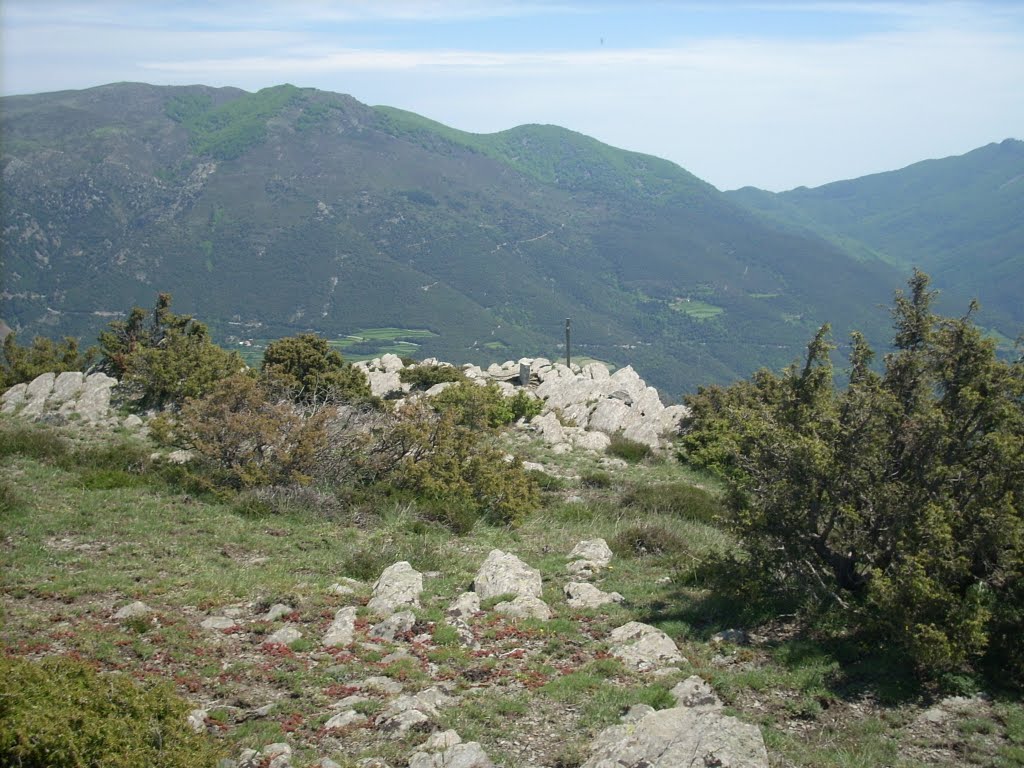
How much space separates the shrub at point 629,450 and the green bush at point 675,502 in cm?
430

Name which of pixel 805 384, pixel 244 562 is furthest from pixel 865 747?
pixel 244 562

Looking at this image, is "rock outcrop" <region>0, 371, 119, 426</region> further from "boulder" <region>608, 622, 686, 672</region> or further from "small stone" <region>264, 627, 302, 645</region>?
"boulder" <region>608, 622, 686, 672</region>

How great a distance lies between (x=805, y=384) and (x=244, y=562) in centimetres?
804

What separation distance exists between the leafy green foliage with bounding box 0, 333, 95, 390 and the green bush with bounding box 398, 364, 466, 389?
9.90m

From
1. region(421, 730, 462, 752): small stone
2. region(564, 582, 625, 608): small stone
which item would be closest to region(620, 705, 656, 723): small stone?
region(421, 730, 462, 752): small stone

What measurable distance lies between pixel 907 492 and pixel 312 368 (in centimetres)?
1831

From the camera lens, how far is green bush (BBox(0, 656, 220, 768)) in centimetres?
530

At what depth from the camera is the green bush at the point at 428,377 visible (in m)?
27.8

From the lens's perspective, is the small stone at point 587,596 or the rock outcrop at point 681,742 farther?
the small stone at point 587,596

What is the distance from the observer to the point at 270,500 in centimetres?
1477

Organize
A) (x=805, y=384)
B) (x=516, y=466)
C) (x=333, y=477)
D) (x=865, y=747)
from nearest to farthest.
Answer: (x=865, y=747) < (x=805, y=384) < (x=333, y=477) < (x=516, y=466)

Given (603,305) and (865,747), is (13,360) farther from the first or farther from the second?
(603,305)

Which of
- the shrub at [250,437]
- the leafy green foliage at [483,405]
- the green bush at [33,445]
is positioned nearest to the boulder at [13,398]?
the green bush at [33,445]

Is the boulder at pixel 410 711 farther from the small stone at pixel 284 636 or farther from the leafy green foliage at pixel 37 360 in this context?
the leafy green foliage at pixel 37 360
